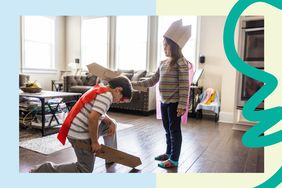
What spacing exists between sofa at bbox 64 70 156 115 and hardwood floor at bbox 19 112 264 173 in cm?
98

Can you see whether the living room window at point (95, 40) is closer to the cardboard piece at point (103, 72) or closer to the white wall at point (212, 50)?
the white wall at point (212, 50)

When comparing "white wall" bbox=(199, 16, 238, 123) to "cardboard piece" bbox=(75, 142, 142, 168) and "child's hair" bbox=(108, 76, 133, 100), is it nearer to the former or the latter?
"cardboard piece" bbox=(75, 142, 142, 168)

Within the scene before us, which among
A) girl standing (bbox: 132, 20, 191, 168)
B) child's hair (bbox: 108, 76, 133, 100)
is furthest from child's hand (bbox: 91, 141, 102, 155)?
girl standing (bbox: 132, 20, 191, 168)

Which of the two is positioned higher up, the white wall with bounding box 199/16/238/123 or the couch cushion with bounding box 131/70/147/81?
the white wall with bounding box 199/16/238/123

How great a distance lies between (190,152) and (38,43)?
557 cm

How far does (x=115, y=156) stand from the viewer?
5.51ft

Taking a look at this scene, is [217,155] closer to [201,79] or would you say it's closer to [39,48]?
[201,79]

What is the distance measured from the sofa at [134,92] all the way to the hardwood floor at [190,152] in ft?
3.22

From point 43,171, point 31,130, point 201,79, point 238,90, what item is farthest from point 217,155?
point 201,79

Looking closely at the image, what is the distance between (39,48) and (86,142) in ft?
18.7

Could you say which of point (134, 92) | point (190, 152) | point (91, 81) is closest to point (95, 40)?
point (91, 81)

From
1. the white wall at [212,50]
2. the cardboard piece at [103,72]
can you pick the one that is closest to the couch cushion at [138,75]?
the white wall at [212,50]

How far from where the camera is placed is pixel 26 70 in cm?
596

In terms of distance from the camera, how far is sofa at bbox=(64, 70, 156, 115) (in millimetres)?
4406
